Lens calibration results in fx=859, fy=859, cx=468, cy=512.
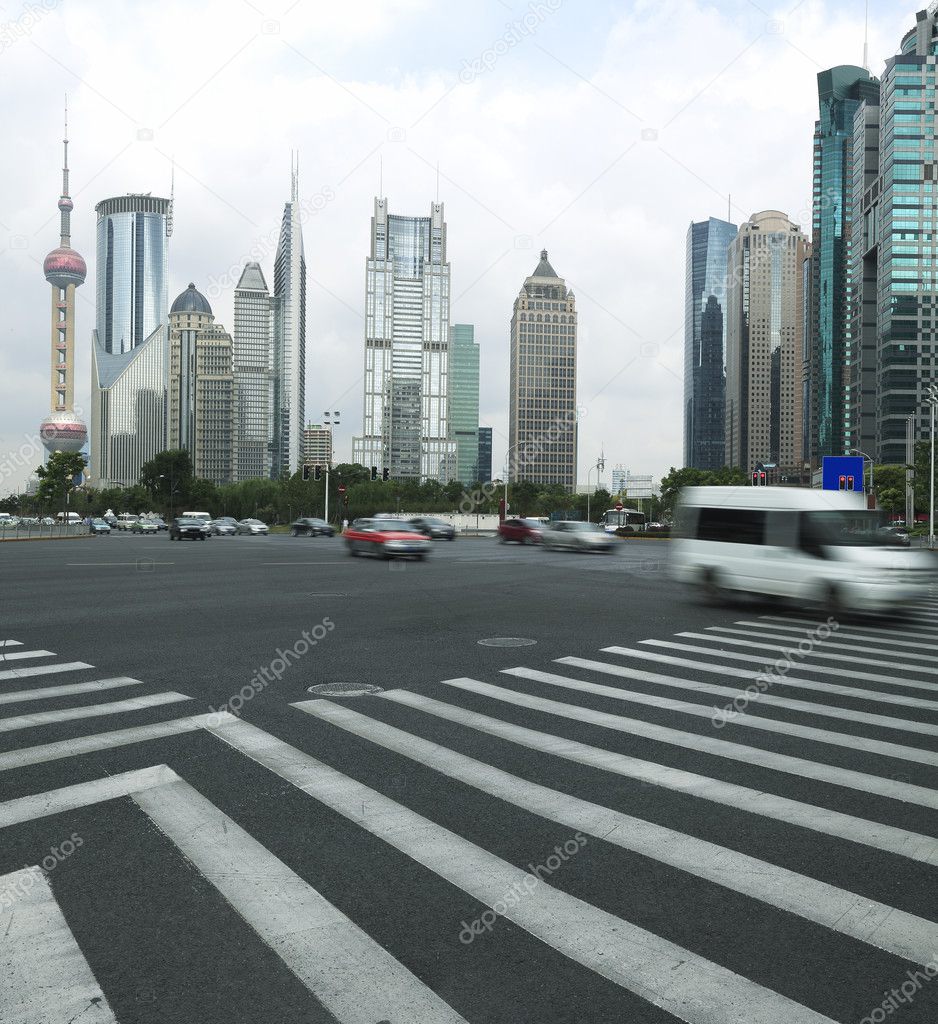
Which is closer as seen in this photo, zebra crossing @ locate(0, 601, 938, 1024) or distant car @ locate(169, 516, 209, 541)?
zebra crossing @ locate(0, 601, 938, 1024)

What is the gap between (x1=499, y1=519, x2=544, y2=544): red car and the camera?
46.6 metres

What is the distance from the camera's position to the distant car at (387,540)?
A: 98.1ft

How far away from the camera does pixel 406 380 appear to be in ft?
570

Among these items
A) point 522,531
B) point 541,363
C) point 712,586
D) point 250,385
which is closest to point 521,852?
point 712,586

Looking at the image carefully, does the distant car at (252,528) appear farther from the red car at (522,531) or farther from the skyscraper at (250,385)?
the skyscraper at (250,385)

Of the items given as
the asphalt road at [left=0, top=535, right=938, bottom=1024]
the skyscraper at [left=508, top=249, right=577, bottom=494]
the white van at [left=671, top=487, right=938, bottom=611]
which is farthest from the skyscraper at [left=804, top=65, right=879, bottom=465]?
the asphalt road at [left=0, top=535, right=938, bottom=1024]

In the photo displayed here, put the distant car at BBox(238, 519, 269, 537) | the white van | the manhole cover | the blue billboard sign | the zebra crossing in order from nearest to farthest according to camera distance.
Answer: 1. the zebra crossing
2. the manhole cover
3. the white van
4. the blue billboard sign
5. the distant car at BBox(238, 519, 269, 537)

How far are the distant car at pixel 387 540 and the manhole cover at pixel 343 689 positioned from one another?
21.5 metres

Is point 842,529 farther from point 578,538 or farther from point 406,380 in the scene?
point 406,380

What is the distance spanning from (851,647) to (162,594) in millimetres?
12479

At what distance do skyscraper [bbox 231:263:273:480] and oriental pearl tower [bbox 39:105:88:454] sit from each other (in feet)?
109

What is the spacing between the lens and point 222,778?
5305mm

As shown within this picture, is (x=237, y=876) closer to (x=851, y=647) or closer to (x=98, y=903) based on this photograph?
(x=98, y=903)

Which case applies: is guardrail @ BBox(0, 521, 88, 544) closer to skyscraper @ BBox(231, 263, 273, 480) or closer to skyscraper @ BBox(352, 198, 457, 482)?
skyscraper @ BBox(352, 198, 457, 482)
